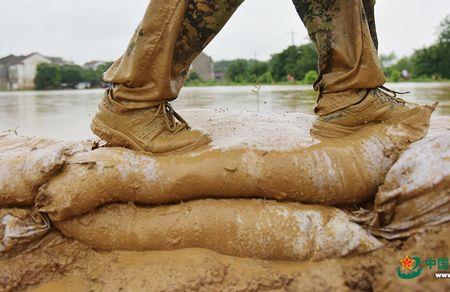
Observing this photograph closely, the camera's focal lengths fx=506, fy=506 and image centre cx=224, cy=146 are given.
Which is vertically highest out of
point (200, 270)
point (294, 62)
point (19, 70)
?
point (294, 62)

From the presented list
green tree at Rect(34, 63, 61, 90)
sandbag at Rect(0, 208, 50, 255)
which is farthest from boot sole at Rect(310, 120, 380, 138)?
green tree at Rect(34, 63, 61, 90)

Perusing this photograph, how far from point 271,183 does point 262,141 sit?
19 cm

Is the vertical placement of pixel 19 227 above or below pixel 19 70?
below

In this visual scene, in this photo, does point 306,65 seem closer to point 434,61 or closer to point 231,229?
point 434,61

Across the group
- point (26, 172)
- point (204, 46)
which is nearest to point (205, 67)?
point (204, 46)

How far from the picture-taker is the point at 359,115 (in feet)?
6.84

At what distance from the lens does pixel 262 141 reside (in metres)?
1.99

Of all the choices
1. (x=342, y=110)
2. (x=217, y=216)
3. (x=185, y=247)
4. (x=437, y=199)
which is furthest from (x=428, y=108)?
(x=185, y=247)

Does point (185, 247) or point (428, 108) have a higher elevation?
point (428, 108)

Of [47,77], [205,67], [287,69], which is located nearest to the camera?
[287,69]

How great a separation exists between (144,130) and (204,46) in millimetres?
432

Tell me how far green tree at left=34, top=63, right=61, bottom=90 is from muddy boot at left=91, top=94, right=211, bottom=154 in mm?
44708

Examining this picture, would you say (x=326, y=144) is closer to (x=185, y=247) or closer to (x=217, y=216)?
(x=217, y=216)

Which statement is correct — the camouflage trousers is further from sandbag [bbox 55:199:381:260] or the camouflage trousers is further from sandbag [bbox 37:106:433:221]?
sandbag [bbox 55:199:381:260]
